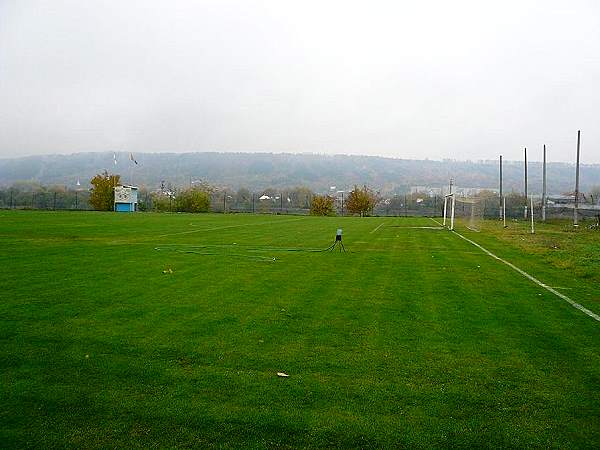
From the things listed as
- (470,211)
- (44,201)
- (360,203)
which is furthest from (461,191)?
(44,201)

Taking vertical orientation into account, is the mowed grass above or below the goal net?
below

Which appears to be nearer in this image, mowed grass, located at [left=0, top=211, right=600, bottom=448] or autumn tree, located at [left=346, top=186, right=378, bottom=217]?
mowed grass, located at [left=0, top=211, right=600, bottom=448]

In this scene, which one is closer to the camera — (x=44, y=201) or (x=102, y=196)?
(x=102, y=196)

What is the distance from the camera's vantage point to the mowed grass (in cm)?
401

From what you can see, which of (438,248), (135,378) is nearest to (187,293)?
(135,378)

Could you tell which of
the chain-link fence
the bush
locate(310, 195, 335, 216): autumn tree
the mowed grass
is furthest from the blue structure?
the mowed grass

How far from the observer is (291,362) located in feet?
18.2

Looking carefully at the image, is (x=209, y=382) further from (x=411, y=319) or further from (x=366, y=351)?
(x=411, y=319)

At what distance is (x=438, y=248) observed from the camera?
2027 cm

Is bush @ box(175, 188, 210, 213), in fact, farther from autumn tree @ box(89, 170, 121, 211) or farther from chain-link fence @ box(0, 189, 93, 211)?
chain-link fence @ box(0, 189, 93, 211)

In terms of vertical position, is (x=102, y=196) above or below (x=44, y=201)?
above

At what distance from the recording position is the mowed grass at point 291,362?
13.2 ft

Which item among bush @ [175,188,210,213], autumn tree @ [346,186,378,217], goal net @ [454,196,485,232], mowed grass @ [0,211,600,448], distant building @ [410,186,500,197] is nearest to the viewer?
mowed grass @ [0,211,600,448]

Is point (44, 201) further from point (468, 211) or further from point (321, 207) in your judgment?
point (468, 211)
